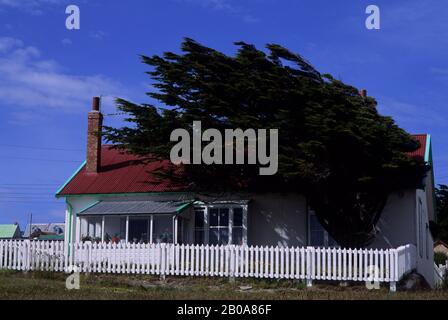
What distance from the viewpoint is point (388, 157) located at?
22750 millimetres

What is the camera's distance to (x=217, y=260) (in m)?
22.5

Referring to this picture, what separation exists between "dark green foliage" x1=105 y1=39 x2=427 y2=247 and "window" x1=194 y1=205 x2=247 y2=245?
2156 millimetres

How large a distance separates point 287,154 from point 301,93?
203 centimetres

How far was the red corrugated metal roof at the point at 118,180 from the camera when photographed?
28.4 m

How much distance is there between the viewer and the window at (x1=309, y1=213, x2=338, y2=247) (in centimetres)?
2622

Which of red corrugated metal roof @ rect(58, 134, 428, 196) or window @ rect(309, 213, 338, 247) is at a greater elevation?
red corrugated metal roof @ rect(58, 134, 428, 196)
